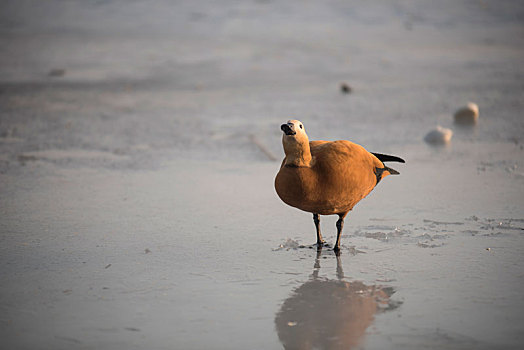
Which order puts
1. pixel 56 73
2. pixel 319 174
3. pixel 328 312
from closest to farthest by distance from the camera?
pixel 328 312 → pixel 319 174 → pixel 56 73

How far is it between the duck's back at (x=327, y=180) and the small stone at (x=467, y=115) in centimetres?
391

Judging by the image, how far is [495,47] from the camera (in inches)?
519

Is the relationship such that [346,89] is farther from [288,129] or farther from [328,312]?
[328,312]

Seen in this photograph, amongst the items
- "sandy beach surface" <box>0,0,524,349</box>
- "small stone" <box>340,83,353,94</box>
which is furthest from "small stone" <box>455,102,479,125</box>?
"small stone" <box>340,83,353,94</box>

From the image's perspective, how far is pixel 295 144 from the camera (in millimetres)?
3840

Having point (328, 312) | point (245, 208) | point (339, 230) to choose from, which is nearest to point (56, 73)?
point (245, 208)

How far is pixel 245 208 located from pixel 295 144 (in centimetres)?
130

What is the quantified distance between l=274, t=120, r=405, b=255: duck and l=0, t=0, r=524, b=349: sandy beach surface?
0.34m

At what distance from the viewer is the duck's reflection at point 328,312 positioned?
305cm

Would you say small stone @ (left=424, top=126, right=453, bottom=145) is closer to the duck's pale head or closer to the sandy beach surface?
the sandy beach surface

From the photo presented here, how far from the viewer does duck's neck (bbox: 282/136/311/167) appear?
12.6ft

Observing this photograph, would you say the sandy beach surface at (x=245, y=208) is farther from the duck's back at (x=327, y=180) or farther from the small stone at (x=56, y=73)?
the duck's back at (x=327, y=180)

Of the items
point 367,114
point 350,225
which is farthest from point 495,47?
point 350,225

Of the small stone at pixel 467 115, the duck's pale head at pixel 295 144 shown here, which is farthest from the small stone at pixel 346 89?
the duck's pale head at pixel 295 144
